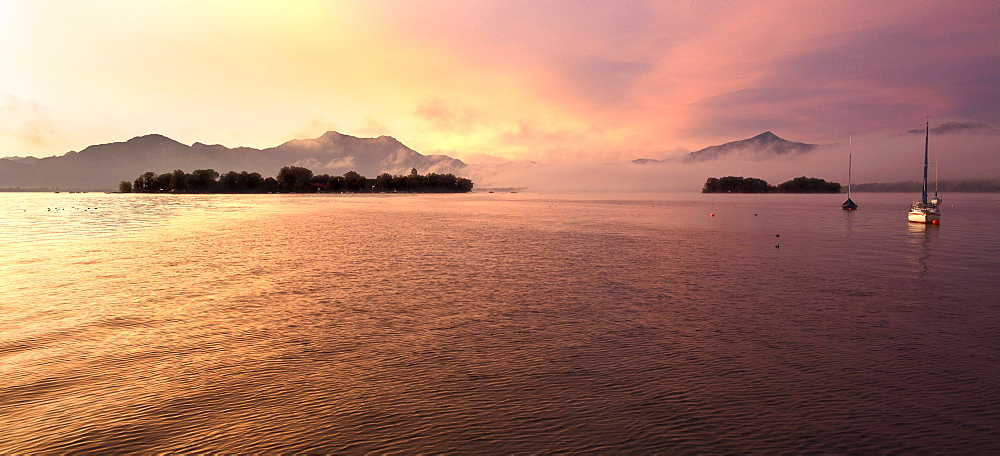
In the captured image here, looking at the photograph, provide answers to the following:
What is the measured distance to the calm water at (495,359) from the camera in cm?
885

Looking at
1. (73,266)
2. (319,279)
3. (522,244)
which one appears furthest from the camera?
(522,244)

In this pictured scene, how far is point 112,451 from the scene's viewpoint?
816 centimetres

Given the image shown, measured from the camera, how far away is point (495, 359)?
41.5 feet

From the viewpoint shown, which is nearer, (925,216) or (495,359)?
(495,359)

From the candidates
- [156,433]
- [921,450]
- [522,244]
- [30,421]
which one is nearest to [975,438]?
[921,450]

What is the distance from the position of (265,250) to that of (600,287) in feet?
79.2

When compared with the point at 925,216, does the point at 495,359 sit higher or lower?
lower

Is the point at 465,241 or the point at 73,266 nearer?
the point at 73,266

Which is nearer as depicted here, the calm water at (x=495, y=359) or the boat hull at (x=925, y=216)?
the calm water at (x=495, y=359)

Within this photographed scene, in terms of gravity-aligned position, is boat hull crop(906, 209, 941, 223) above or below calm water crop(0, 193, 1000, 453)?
above

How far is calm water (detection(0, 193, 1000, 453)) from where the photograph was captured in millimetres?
8852

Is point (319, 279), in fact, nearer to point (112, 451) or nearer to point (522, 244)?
point (112, 451)

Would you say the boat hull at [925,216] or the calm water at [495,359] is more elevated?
the boat hull at [925,216]

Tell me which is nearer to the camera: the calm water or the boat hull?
the calm water
